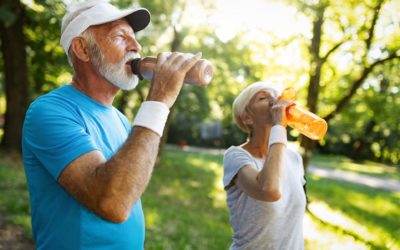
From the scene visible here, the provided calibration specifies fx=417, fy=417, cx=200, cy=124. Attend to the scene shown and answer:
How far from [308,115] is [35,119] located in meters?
1.38

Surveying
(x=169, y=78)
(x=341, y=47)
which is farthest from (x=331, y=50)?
(x=169, y=78)

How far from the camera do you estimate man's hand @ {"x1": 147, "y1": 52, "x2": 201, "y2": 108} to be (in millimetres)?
1553

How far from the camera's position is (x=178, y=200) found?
942cm

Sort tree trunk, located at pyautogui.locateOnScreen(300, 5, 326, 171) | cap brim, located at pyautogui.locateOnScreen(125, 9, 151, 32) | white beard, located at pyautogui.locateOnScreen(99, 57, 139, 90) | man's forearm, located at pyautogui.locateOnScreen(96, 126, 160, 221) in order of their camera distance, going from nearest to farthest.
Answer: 1. man's forearm, located at pyautogui.locateOnScreen(96, 126, 160, 221)
2. white beard, located at pyautogui.locateOnScreen(99, 57, 139, 90)
3. cap brim, located at pyautogui.locateOnScreen(125, 9, 151, 32)
4. tree trunk, located at pyautogui.locateOnScreen(300, 5, 326, 171)

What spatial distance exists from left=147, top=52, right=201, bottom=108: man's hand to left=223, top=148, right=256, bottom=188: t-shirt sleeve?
0.93 m

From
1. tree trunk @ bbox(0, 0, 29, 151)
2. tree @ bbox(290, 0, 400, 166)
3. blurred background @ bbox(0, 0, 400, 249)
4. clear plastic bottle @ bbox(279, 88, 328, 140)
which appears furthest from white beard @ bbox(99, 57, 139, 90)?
→ tree trunk @ bbox(0, 0, 29, 151)

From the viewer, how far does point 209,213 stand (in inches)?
339

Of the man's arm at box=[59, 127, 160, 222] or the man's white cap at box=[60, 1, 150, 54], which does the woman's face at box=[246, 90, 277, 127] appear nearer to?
the man's white cap at box=[60, 1, 150, 54]

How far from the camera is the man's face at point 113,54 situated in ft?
5.86

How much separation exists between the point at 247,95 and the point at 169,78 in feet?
3.77

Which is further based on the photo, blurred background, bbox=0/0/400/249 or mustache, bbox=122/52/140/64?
blurred background, bbox=0/0/400/249

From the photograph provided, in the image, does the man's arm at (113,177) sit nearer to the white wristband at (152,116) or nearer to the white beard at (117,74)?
the white wristband at (152,116)

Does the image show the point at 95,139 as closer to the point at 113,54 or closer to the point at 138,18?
the point at 113,54

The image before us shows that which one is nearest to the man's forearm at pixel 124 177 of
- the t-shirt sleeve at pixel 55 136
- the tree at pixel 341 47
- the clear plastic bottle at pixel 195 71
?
the t-shirt sleeve at pixel 55 136
